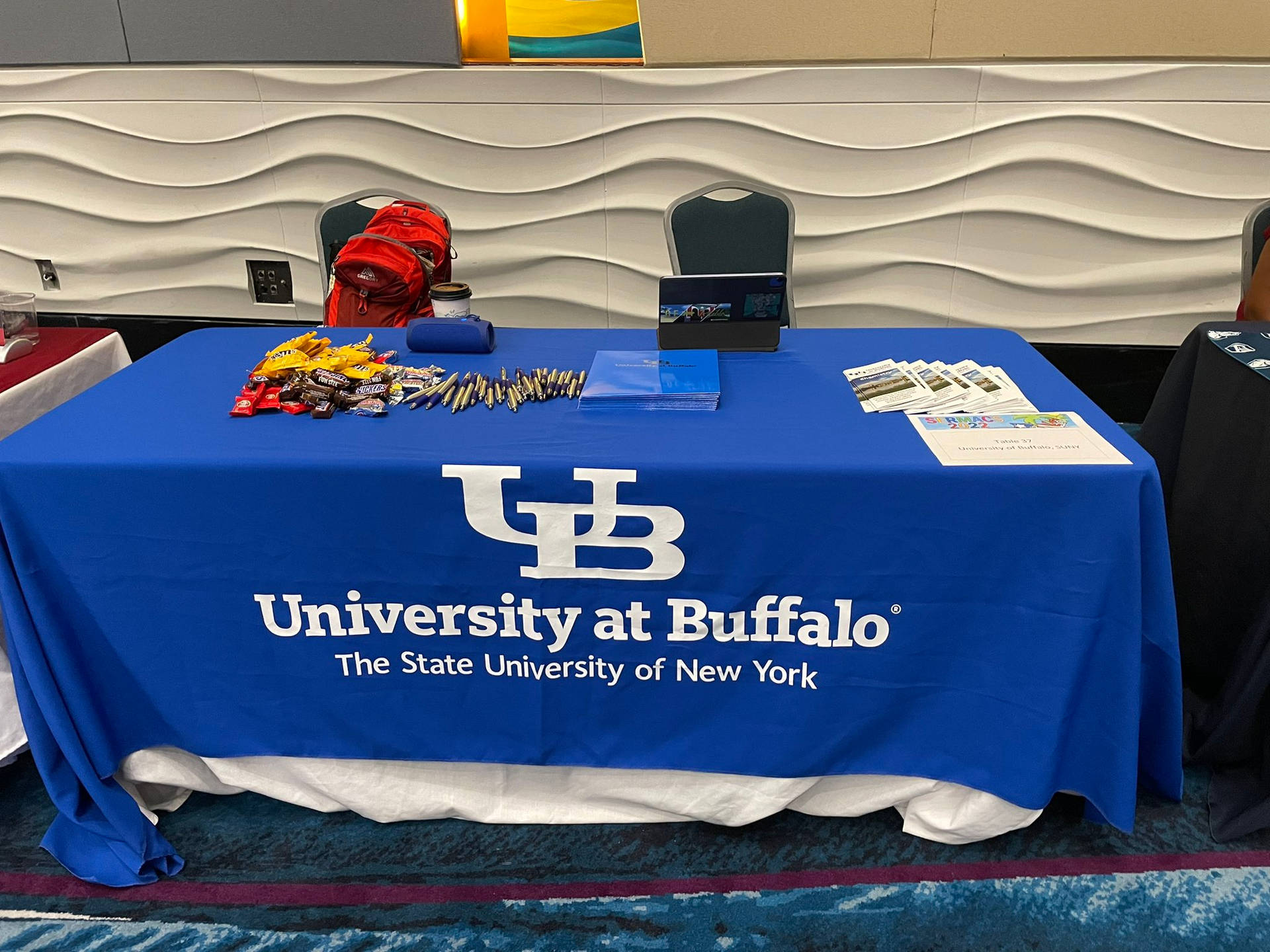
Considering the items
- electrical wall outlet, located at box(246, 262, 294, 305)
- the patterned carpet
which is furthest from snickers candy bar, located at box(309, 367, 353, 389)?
electrical wall outlet, located at box(246, 262, 294, 305)

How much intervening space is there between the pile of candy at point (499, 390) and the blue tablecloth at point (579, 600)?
0.04 m

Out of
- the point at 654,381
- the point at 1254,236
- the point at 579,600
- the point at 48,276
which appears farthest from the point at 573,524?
the point at 48,276

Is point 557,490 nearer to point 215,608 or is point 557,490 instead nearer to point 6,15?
point 215,608

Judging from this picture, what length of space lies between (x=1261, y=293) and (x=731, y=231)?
4.25 feet

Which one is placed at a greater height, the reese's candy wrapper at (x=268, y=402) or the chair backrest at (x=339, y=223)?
the chair backrest at (x=339, y=223)

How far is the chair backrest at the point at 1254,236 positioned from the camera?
2107 mm

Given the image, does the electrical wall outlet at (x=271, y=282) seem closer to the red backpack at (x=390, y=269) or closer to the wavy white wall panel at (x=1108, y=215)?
the red backpack at (x=390, y=269)

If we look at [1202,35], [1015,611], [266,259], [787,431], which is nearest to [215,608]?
[787,431]

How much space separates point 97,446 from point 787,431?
1.08 meters

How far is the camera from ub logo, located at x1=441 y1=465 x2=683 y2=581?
1218mm

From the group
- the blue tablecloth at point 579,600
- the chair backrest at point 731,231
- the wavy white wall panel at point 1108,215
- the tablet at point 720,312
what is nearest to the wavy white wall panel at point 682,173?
the wavy white wall panel at point 1108,215

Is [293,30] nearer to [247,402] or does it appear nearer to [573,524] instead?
[247,402]

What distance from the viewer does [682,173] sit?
3.09 meters

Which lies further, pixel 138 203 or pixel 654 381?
pixel 138 203
